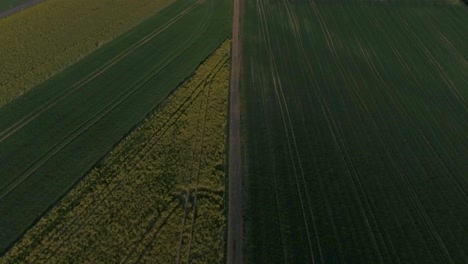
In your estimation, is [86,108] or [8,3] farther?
[8,3]

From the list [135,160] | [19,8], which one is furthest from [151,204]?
[19,8]

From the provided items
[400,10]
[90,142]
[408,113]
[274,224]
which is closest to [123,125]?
[90,142]

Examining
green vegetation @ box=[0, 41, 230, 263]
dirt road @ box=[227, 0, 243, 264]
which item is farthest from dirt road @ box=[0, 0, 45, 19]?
dirt road @ box=[227, 0, 243, 264]

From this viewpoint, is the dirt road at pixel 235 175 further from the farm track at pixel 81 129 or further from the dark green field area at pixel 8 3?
the dark green field area at pixel 8 3

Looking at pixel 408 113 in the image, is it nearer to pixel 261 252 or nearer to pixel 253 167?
pixel 253 167

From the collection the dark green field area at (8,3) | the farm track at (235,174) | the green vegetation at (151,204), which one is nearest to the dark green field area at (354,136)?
the farm track at (235,174)

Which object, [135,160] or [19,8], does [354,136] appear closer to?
[135,160]
